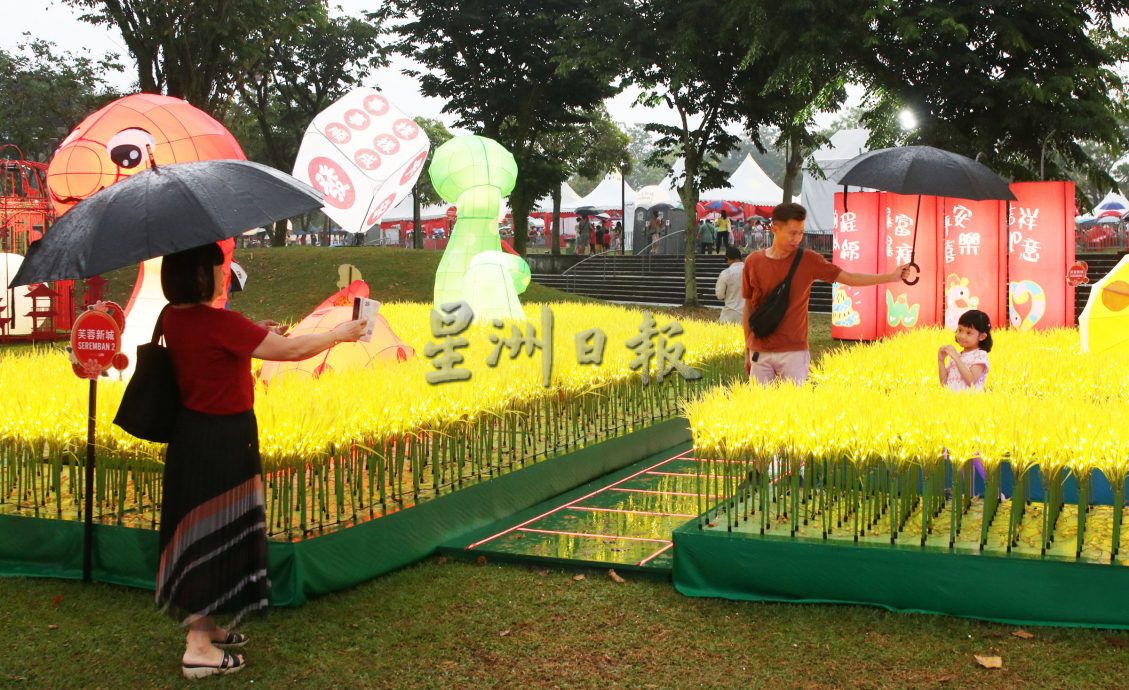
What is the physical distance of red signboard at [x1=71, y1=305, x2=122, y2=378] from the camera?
4953 mm

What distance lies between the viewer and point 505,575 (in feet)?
17.5

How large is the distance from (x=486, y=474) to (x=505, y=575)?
115 cm

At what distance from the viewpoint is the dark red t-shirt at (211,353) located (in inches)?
157

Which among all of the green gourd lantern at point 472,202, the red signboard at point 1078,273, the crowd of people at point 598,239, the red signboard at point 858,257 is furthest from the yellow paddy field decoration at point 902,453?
the crowd of people at point 598,239

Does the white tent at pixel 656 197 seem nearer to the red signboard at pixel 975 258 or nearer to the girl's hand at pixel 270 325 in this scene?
the red signboard at pixel 975 258

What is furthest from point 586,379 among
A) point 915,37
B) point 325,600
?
point 915,37

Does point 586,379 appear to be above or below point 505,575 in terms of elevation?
above

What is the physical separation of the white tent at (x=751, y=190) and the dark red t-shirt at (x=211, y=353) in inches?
1235

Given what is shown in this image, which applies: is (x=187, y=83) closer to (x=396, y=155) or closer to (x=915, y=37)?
(x=396, y=155)

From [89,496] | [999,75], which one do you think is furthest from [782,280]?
[999,75]

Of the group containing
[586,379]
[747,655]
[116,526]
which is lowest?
[747,655]

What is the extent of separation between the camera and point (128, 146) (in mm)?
7418

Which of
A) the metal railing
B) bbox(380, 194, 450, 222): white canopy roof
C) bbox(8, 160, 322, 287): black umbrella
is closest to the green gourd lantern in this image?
bbox(8, 160, 322, 287): black umbrella

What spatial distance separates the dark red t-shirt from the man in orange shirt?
10.3ft
